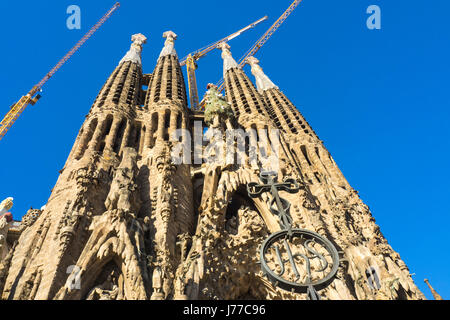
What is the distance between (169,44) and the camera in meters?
37.8

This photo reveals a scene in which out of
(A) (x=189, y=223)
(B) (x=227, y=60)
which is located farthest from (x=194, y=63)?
(A) (x=189, y=223)

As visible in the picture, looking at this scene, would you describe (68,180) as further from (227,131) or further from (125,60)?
(125,60)

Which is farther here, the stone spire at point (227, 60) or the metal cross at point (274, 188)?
the stone spire at point (227, 60)

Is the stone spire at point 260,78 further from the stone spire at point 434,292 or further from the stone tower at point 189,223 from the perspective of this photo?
the stone spire at point 434,292

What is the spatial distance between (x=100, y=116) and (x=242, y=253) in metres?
12.2

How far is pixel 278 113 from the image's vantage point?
97.8 feet

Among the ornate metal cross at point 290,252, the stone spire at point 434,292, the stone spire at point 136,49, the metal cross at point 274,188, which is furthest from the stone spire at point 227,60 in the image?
the ornate metal cross at point 290,252

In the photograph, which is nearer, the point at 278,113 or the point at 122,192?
the point at 122,192

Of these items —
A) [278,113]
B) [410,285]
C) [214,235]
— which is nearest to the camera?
[214,235]

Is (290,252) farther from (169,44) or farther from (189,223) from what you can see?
(169,44)

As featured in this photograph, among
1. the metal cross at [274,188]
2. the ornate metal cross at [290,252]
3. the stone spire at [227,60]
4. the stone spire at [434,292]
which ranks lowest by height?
the ornate metal cross at [290,252]

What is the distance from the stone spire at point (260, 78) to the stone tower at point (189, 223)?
11.9 metres

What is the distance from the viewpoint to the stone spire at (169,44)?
116 feet
